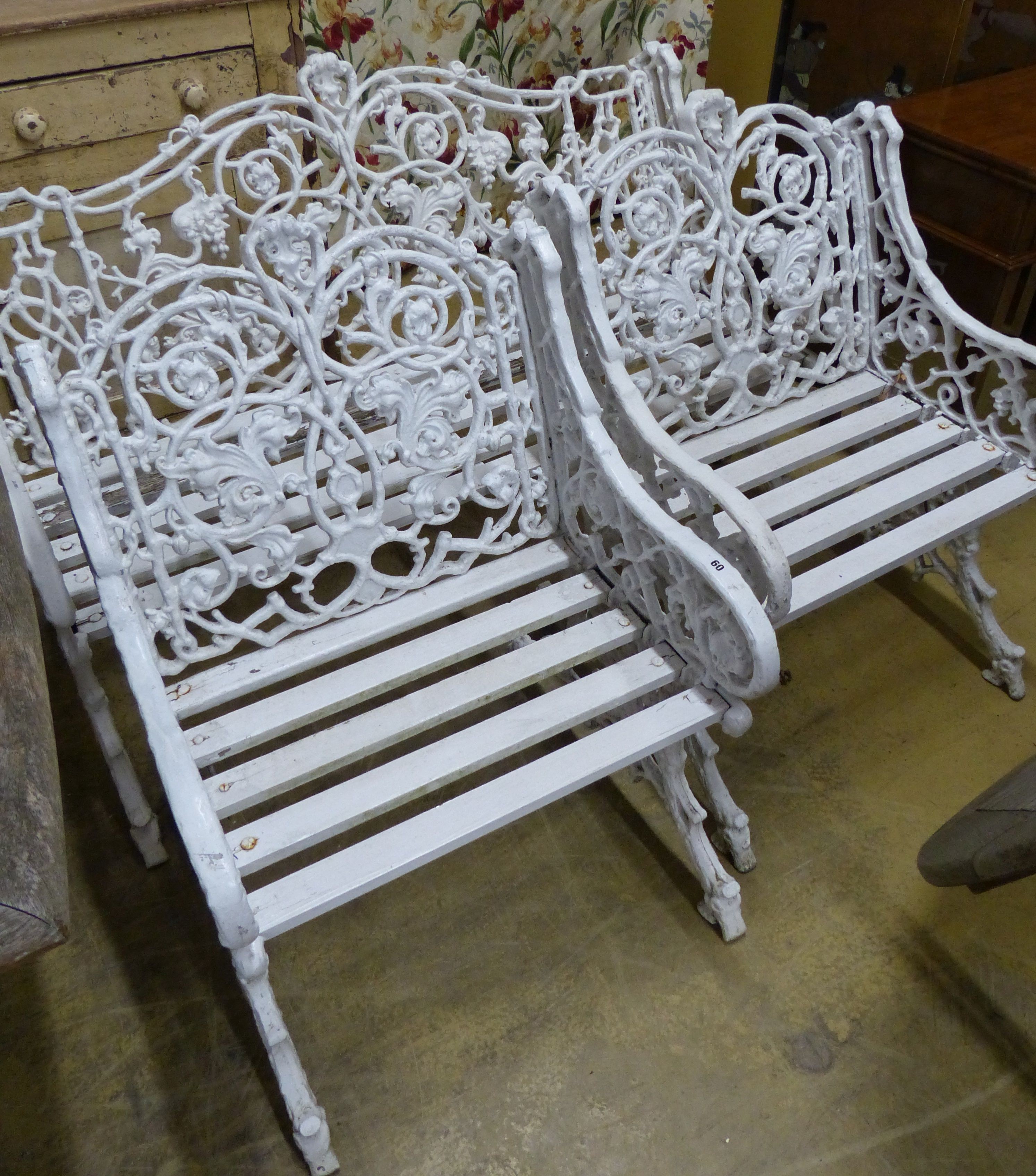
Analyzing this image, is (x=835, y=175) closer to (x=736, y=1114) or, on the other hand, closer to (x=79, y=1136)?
(x=736, y=1114)

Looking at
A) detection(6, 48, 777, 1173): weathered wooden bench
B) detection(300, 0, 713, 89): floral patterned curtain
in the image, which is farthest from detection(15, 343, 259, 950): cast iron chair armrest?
detection(300, 0, 713, 89): floral patterned curtain

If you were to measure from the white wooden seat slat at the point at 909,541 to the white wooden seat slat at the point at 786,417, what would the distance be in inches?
12.9

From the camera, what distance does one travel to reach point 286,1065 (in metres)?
1.49

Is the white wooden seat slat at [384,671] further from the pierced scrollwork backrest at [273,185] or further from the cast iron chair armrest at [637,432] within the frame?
the pierced scrollwork backrest at [273,185]

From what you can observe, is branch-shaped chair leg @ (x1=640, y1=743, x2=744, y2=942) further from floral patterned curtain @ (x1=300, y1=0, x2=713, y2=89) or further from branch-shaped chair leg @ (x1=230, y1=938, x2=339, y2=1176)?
floral patterned curtain @ (x1=300, y1=0, x2=713, y2=89)

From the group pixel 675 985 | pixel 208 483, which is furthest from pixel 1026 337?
pixel 208 483

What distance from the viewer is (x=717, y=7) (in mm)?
3941

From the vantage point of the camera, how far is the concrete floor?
63.9 inches

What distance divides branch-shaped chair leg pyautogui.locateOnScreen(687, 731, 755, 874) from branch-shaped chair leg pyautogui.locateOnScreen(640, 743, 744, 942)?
1.4 inches

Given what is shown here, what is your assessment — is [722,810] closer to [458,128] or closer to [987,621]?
[987,621]

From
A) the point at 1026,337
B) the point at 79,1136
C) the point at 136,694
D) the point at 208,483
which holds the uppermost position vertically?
the point at 208,483

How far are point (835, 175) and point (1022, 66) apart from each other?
1404 mm

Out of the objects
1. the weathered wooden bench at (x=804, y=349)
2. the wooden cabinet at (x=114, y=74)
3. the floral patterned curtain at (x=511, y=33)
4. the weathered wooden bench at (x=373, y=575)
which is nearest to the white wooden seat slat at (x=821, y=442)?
the weathered wooden bench at (x=804, y=349)

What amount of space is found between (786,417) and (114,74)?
1767 millimetres
